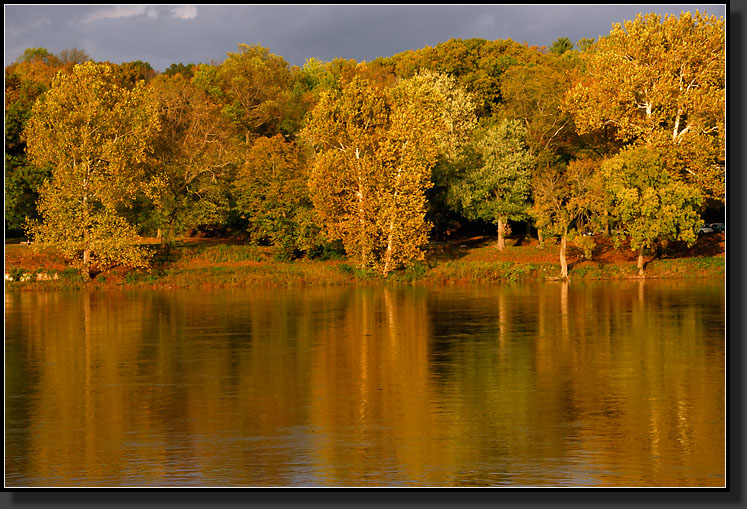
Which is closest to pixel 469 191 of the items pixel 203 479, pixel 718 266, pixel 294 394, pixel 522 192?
pixel 522 192

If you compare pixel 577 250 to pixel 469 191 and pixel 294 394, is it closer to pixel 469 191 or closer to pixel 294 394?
pixel 469 191

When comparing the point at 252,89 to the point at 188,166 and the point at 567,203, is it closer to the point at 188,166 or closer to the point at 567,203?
the point at 188,166

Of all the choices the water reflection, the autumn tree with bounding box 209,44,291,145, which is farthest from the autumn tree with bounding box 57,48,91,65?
the water reflection

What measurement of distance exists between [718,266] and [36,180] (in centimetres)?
5409

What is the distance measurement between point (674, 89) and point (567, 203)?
1256 centimetres

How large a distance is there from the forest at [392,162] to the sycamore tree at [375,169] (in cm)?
15

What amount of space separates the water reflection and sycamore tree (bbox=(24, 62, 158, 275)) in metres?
16.4

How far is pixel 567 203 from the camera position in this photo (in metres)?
74.2

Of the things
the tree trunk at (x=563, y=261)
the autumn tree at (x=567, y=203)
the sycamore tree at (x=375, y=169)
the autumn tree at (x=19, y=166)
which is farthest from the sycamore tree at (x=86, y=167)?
the tree trunk at (x=563, y=261)

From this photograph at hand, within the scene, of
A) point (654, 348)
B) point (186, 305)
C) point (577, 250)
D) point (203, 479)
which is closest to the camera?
point (203, 479)

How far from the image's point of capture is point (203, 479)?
19.2 metres

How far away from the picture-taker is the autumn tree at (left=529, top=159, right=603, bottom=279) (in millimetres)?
72062

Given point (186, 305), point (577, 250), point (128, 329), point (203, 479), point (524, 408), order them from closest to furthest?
1. point (203, 479)
2. point (524, 408)
3. point (128, 329)
4. point (186, 305)
5. point (577, 250)

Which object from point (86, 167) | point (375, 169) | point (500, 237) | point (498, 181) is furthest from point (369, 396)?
point (498, 181)
